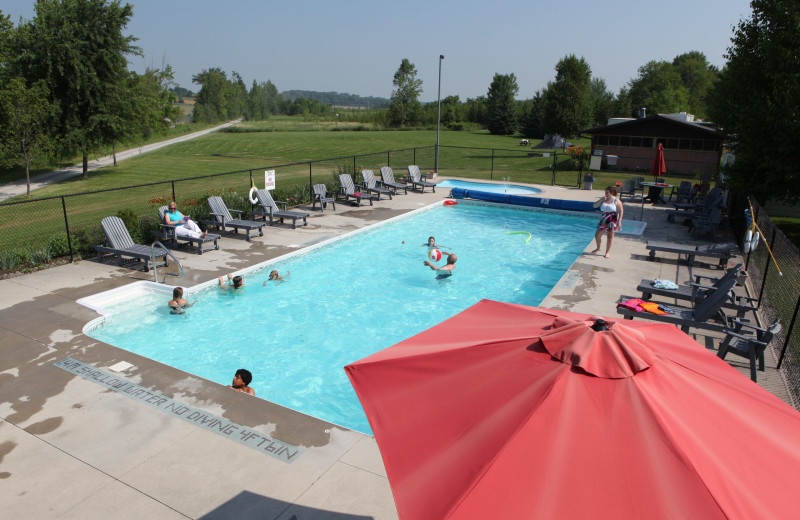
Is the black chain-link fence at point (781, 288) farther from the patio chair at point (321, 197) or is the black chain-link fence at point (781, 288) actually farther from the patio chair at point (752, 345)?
the patio chair at point (321, 197)

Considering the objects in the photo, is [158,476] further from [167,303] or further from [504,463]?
[167,303]

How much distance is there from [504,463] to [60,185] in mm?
37507

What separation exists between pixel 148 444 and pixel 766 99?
56.6 ft

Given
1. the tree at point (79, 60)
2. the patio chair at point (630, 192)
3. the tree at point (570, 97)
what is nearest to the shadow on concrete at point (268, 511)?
the patio chair at point (630, 192)

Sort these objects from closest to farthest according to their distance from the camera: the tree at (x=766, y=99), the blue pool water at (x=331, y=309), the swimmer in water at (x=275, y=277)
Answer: the blue pool water at (x=331, y=309) → the swimmer in water at (x=275, y=277) → the tree at (x=766, y=99)

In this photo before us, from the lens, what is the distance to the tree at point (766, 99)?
13.9 m

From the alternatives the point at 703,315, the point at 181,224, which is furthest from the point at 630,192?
the point at 181,224

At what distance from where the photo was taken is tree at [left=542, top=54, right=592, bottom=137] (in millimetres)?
46125

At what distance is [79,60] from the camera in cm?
3247

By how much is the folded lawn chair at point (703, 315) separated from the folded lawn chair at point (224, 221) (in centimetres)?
1004

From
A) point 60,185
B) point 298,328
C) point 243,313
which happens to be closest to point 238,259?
point 243,313

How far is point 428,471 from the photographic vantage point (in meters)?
2.58

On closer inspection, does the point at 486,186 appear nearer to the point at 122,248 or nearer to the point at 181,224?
the point at 181,224

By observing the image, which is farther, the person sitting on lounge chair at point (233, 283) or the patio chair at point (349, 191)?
the patio chair at point (349, 191)
